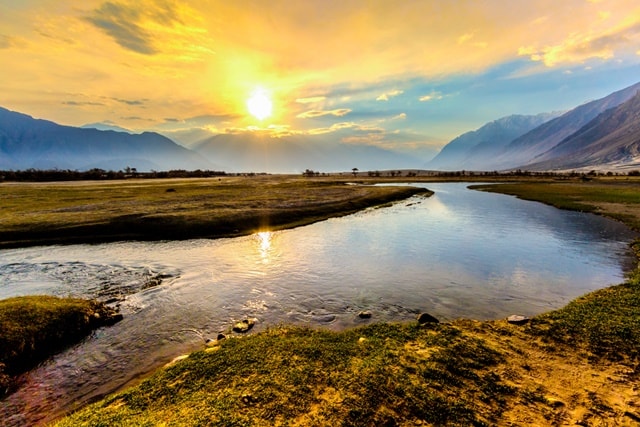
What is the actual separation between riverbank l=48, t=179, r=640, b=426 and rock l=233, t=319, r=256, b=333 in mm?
1760

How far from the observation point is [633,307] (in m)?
16.7

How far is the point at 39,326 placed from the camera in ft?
52.9

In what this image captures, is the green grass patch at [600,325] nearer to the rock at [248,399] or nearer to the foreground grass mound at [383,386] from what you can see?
the foreground grass mound at [383,386]

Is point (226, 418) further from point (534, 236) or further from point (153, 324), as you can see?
point (534, 236)

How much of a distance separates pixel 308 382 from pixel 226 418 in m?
3.09

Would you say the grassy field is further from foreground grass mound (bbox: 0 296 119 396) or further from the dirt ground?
the dirt ground

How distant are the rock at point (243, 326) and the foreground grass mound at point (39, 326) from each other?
7681 mm

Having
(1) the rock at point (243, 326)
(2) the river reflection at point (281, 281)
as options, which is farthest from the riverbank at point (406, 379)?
(2) the river reflection at point (281, 281)

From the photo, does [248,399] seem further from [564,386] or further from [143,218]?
[143,218]

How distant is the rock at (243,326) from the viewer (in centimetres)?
1692

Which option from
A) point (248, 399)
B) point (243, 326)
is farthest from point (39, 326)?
point (248, 399)

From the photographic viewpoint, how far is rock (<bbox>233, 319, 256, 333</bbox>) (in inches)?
666

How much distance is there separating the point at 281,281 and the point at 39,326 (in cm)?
1445

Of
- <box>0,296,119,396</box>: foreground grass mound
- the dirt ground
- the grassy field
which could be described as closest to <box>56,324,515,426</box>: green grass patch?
the dirt ground
